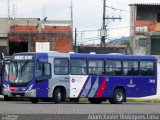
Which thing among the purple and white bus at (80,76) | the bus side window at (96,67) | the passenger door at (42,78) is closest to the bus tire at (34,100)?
the purple and white bus at (80,76)

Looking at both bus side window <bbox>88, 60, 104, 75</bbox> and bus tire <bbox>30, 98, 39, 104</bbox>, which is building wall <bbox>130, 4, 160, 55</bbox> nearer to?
bus side window <bbox>88, 60, 104, 75</bbox>

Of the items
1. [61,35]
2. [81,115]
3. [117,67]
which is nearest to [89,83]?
[117,67]

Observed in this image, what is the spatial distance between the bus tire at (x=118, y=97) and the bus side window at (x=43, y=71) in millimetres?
4435

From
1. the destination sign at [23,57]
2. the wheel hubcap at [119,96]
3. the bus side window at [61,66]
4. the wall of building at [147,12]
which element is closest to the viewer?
the destination sign at [23,57]

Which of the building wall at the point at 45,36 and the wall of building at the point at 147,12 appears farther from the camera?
the wall of building at the point at 147,12

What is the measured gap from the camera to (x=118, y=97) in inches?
1470

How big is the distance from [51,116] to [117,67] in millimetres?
17573

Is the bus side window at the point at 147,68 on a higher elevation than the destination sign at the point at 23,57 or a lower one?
lower

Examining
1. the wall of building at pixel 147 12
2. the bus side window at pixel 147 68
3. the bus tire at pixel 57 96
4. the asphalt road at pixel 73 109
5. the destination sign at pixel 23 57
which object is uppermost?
the wall of building at pixel 147 12

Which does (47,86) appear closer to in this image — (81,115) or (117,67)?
(117,67)

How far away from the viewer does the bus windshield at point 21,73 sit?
3466 cm

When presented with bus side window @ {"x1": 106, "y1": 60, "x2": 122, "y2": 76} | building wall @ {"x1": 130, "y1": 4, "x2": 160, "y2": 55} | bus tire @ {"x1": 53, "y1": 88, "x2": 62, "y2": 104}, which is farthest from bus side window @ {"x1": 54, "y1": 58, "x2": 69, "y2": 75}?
building wall @ {"x1": 130, "y1": 4, "x2": 160, "y2": 55}

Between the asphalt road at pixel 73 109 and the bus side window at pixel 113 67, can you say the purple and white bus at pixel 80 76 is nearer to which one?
the bus side window at pixel 113 67

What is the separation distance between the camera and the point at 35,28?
61.4m
